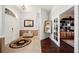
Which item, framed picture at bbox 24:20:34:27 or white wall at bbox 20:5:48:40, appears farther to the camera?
framed picture at bbox 24:20:34:27

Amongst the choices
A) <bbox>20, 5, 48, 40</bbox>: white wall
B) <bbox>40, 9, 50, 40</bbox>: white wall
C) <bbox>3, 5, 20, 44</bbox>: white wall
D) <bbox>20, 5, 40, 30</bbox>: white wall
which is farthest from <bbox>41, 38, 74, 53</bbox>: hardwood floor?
<bbox>20, 5, 40, 30</bbox>: white wall

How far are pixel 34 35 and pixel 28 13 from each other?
1689mm

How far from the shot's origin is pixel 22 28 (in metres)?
6.68

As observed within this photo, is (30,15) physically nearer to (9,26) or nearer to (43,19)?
(43,19)

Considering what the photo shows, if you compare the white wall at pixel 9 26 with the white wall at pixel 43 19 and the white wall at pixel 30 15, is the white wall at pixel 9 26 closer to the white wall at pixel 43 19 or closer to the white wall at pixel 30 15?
the white wall at pixel 30 15

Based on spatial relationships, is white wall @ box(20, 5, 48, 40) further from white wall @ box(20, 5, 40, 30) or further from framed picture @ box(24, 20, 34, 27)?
framed picture @ box(24, 20, 34, 27)

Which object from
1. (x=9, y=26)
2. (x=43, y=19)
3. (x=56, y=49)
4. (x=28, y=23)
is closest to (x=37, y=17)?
(x=43, y=19)

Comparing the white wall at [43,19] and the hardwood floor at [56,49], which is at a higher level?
the white wall at [43,19]

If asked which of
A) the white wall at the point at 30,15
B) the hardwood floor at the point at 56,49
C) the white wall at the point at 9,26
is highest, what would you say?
the white wall at the point at 30,15

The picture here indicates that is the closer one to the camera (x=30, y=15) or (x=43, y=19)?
(x=30, y=15)

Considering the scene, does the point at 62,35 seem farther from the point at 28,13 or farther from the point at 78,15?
the point at 78,15

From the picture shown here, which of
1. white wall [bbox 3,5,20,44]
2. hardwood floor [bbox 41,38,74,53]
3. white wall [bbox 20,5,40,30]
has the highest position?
white wall [bbox 20,5,40,30]

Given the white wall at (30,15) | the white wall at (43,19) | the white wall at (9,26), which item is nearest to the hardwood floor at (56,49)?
the white wall at (9,26)
